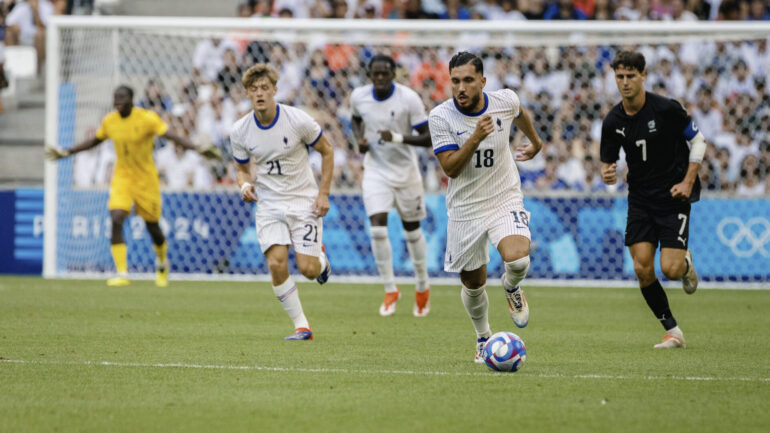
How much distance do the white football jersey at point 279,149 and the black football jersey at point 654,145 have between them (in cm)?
246

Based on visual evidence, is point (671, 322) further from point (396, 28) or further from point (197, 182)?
point (197, 182)

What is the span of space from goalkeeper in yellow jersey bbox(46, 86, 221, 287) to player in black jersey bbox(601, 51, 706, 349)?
7534 mm

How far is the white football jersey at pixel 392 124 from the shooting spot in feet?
38.9

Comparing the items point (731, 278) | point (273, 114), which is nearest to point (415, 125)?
point (273, 114)

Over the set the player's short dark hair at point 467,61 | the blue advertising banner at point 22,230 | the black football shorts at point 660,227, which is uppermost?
the player's short dark hair at point 467,61

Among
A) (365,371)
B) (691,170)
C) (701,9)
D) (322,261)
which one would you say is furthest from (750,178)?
(365,371)

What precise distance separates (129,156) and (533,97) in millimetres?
6512

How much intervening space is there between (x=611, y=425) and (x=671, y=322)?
3.67 m

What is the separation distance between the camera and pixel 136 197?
15.0 meters

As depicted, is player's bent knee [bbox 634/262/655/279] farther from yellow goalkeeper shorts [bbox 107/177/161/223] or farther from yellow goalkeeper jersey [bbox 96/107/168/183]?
yellow goalkeeper shorts [bbox 107/177/161/223]

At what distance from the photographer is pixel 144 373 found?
7215 mm

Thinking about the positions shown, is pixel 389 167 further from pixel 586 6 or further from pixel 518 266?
pixel 586 6

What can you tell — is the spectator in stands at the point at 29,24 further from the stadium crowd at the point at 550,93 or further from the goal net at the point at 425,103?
the stadium crowd at the point at 550,93

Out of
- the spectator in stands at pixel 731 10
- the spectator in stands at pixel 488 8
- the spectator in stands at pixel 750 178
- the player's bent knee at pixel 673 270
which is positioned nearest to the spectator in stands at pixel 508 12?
the spectator in stands at pixel 488 8
